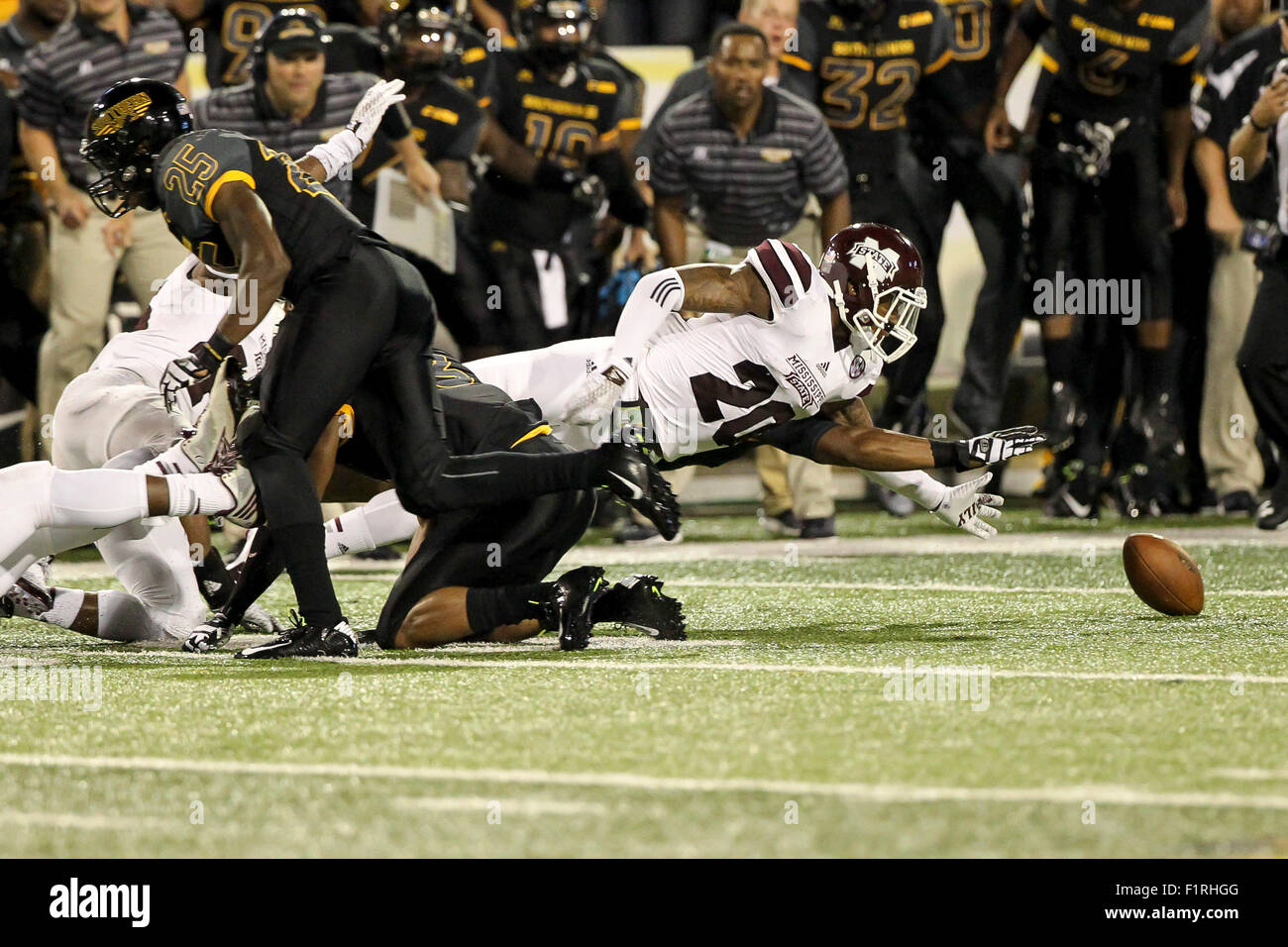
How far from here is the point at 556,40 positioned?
28.7 ft

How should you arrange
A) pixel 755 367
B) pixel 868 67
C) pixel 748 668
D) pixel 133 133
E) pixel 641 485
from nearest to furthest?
pixel 748 668 < pixel 641 485 < pixel 133 133 < pixel 755 367 < pixel 868 67

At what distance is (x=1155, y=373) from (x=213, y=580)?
16.2ft

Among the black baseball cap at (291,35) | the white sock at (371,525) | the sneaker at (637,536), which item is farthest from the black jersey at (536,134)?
the white sock at (371,525)

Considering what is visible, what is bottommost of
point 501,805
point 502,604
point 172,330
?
point 502,604

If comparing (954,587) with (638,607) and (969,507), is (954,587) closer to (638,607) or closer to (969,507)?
(969,507)

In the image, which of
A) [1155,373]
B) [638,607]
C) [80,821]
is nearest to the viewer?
[80,821]

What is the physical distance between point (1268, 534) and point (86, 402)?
16.4 feet

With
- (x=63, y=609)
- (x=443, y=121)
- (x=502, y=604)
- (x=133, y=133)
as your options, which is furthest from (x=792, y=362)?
(x=443, y=121)

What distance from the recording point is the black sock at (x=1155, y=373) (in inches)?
353

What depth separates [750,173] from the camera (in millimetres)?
8414

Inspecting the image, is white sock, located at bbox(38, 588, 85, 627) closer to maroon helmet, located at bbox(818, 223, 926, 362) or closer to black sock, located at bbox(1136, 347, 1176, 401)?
maroon helmet, located at bbox(818, 223, 926, 362)

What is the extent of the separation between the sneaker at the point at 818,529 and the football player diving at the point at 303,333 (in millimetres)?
3536

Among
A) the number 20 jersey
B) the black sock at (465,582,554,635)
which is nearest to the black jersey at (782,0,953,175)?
the number 20 jersey

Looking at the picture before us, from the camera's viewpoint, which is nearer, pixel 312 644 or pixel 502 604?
pixel 312 644
